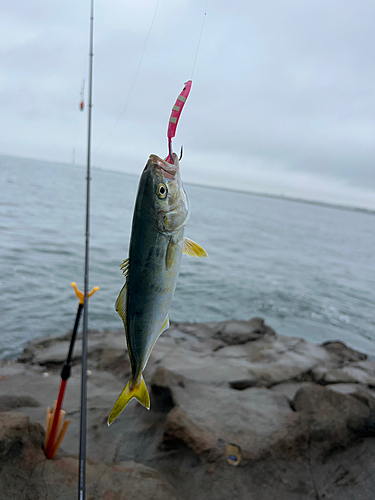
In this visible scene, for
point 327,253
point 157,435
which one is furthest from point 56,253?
point 327,253

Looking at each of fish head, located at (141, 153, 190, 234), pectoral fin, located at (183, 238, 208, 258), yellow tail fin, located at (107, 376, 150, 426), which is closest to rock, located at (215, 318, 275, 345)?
yellow tail fin, located at (107, 376, 150, 426)

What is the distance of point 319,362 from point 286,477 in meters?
5.65

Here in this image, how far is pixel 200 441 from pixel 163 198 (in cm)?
398

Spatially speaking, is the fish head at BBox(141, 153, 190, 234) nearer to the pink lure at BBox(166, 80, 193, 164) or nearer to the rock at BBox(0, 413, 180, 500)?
the pink lure at BBox(166, 80, 193, 164)

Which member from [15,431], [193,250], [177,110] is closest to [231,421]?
[15,431]

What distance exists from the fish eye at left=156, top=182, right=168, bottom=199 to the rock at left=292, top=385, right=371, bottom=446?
486cm

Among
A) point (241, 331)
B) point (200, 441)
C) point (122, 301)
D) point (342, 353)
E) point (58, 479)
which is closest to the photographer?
point (122, 301)

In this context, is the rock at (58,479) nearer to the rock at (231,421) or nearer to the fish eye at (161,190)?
the rock at (231,421)

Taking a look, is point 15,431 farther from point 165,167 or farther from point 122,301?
point 165,167

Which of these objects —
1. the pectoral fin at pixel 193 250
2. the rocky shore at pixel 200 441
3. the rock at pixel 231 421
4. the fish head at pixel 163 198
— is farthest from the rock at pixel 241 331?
the fish head at pixel 163 198

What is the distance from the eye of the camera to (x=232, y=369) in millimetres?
7691

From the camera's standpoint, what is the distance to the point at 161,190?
1.71 m

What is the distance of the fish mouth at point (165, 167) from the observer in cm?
171

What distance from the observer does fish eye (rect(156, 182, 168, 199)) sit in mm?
1698
